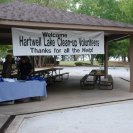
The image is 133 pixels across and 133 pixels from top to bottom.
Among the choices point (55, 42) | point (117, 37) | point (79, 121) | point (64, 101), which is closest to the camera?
point (79, 121)

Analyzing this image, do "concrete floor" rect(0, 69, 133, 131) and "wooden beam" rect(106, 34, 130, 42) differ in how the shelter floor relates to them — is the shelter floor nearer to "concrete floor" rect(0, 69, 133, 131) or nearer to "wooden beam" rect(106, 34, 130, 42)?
"concrete floor" rect(0, 69, 133, 131)

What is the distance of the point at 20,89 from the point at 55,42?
2.68 m

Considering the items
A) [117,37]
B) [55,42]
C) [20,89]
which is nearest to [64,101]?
[20,89]

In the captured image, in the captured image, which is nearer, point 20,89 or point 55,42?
point 20,89

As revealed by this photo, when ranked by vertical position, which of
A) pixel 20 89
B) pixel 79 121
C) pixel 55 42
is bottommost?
pixel 79 121

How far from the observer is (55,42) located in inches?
580

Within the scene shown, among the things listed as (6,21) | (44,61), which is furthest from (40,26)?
(44,61)

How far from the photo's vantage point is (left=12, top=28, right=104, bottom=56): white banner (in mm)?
13875

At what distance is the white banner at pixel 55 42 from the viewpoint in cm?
1388

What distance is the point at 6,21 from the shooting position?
41.3 ft

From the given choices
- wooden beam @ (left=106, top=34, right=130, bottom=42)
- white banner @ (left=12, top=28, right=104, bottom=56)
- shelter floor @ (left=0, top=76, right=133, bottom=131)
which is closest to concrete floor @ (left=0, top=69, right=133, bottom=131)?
shelter floor @ (left=0, top=76, right=133, bottom=131)

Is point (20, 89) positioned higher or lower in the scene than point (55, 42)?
lower

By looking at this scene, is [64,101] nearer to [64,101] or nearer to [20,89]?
[64,101]

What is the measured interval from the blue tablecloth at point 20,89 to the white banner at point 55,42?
1221 millimetres
